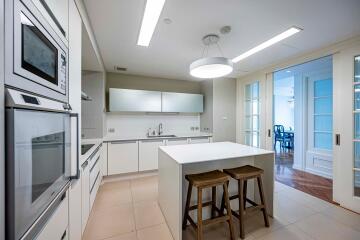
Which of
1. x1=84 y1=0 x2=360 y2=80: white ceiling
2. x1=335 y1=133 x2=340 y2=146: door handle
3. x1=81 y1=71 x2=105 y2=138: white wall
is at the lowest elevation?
x1=335 y1=133 x2=340 y2=146: door handle

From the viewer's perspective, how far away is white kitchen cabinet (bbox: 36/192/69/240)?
2.90 feet

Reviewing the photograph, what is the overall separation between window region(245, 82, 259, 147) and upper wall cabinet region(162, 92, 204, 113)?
3.95ft

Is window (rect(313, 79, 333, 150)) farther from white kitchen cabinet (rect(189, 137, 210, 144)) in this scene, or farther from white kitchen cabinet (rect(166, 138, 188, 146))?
white kitchen cabinet (rect(166, 138, 188, 146))

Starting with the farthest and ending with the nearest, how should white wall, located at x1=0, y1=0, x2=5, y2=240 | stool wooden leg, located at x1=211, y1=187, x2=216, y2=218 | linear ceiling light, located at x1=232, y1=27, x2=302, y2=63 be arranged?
linear ceiling light, located at x1=232, y1=27, x2=302, y2=63
stool wooden leg, located at x1=211, y1=187, x2=216, y2=218
white wall, located at x1=0, y1=0, x2=5, y2=240

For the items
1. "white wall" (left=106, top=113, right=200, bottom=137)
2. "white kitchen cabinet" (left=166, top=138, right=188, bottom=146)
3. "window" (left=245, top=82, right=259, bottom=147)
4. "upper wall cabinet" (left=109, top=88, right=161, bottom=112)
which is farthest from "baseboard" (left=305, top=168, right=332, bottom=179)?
"upper wall cabinet" (left=109, top=88, right=161, bottom=112)

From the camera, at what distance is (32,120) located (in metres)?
0.74

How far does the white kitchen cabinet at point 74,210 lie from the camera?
4.39 ft

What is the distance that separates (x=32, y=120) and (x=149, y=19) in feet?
5.35

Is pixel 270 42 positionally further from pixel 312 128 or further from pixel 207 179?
pixel 312 128

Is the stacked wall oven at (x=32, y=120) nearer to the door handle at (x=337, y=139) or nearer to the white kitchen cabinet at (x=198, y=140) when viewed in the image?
the white kitchen cabinet at (x=198, y=140)

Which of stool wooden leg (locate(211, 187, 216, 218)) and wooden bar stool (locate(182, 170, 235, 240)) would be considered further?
stool wooden leg (locate(211, 187, 216, 218))

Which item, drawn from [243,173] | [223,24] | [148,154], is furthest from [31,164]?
[148,154]

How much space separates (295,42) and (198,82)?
2710 millimetres

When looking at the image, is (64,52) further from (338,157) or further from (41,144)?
(338,157)
